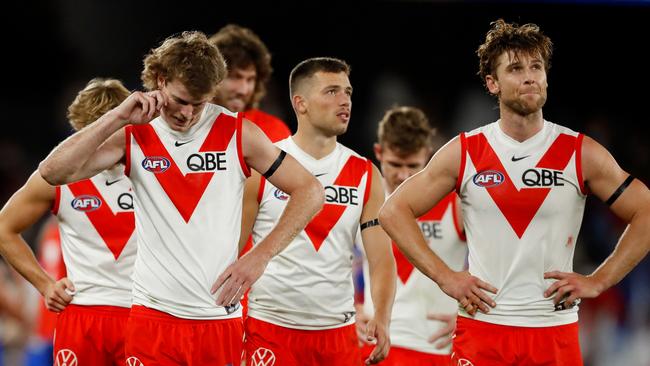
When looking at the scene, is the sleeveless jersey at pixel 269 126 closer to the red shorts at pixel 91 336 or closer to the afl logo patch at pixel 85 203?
the afl logo patch at pixel 85 203

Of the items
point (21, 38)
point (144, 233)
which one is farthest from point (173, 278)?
point (21, 38)

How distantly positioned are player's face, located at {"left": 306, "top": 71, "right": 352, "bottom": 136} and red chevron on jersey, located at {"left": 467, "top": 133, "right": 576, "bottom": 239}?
1184 mm

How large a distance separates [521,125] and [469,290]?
35.7 inches

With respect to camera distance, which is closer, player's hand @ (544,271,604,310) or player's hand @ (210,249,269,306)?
player's hand @ (210,249,269,306)

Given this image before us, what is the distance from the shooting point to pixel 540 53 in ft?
16.7

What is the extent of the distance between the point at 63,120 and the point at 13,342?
19.6 ft

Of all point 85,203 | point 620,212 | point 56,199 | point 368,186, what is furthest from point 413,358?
point 56,199

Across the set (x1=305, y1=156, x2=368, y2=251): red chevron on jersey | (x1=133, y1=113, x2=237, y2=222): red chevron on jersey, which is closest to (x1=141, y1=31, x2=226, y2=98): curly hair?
(x1=133, y1=113, x2=237, y2=222): red chevron on jersey

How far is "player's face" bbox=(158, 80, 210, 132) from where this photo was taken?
4.66 meters

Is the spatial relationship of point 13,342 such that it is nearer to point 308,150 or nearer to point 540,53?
point 308,150

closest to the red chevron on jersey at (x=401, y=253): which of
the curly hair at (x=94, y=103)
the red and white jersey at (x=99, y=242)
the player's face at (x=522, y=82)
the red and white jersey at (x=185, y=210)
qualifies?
the player's face at (x=522, y=82)

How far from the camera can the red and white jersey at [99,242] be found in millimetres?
5668

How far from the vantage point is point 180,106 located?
15.5 feet

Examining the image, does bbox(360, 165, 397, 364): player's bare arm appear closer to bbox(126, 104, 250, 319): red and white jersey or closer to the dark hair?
the dark hair
